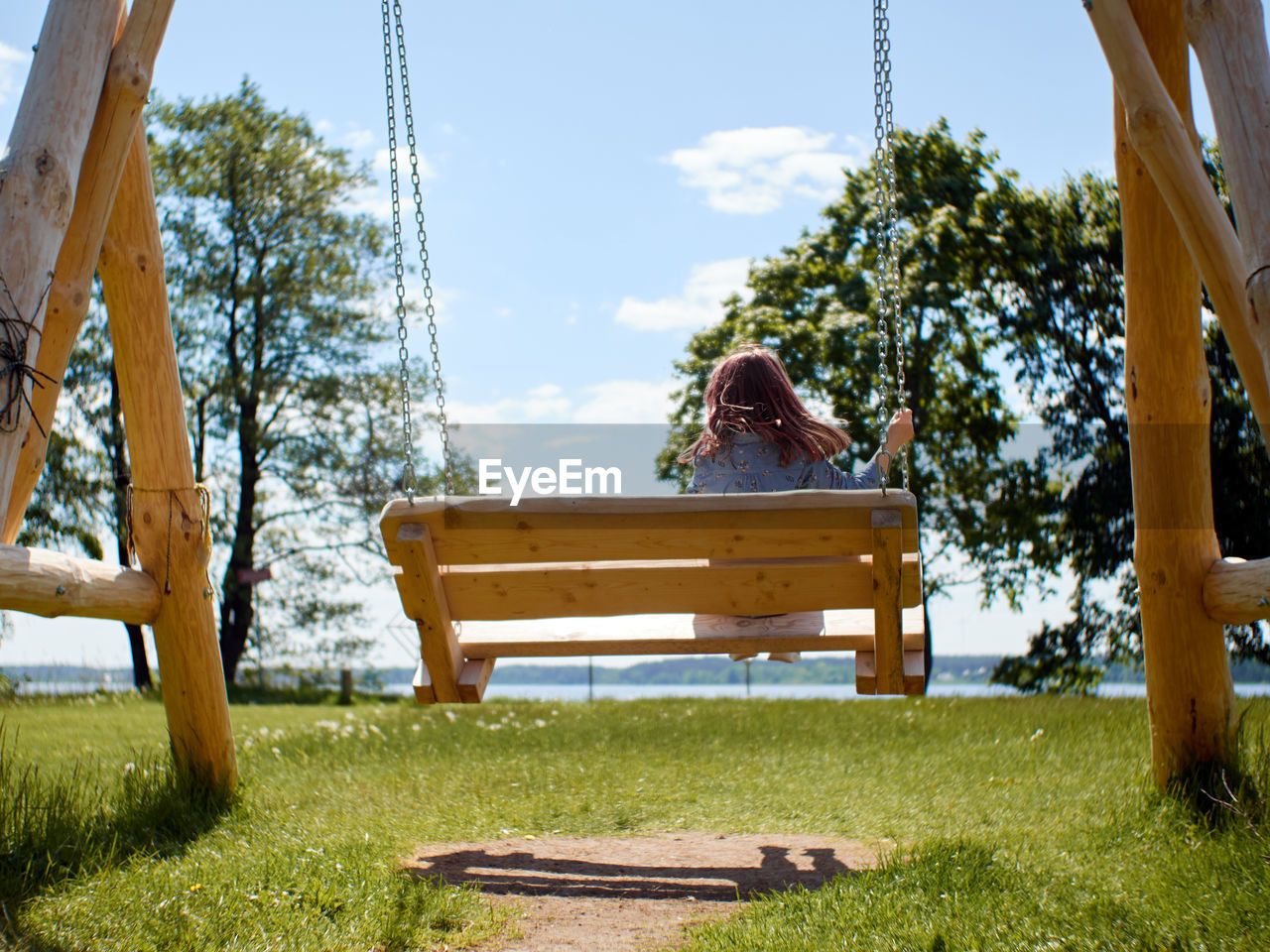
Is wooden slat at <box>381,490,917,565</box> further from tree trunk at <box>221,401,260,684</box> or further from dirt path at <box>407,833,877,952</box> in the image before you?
tree trunk at <box>221,401,260,684</box>

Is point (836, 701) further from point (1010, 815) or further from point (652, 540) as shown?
point (652, 540)

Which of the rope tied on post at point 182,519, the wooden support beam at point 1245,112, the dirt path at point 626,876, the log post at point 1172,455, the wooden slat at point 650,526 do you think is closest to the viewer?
the wooden support beam at point 1245,112

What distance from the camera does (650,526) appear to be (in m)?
3.69

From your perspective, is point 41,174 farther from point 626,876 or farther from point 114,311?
point 626,876

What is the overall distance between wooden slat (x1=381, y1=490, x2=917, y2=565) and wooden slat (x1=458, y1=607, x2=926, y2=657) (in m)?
0.50

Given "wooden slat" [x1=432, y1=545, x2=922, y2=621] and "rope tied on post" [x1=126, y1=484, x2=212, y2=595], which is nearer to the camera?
"wooden slat" [x1=432, y1=545, x2=922, y2=621]

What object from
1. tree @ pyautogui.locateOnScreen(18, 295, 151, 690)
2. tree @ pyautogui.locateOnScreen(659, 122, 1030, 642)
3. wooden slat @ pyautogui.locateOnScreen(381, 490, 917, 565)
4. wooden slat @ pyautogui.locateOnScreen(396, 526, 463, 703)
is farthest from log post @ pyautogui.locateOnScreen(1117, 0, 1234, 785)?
tree @ pyautogui.locateOnScreen(18, 295, 151, 690)

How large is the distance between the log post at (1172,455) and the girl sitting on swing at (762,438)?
1.22 meters

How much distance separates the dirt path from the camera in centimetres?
393

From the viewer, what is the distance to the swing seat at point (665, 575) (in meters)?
3.68

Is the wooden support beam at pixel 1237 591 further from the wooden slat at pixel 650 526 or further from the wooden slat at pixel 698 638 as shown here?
the wooden slat at pixel 650 526

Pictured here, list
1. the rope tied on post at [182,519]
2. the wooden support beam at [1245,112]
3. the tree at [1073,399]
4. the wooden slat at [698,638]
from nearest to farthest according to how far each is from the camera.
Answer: the wooden support beam at [1245,112]
the wooden slat at [698,638]
the rope tied on post at [182,519]
the tree at [1073,399]

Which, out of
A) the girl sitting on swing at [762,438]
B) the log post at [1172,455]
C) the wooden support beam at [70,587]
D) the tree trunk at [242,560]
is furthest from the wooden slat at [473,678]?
the tree trunk at [242,560]

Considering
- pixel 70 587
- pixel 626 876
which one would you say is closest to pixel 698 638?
pixel 626 876
